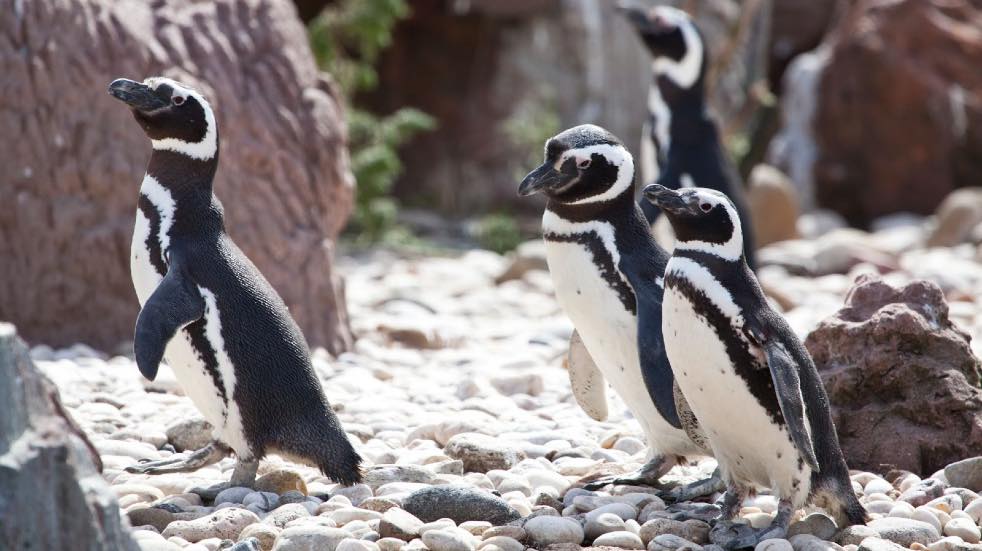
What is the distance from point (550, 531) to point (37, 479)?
1.42 meters

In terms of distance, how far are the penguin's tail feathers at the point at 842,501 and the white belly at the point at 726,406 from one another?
67mm

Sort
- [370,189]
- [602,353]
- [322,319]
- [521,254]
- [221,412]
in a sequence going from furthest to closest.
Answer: [370,189], [521,254], [322,319], [602,353], [221,412]

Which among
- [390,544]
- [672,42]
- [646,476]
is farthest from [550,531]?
[672,42]

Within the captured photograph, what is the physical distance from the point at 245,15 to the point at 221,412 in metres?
3.22

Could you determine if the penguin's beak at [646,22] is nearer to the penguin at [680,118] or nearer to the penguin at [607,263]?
the penguin at [680,118]

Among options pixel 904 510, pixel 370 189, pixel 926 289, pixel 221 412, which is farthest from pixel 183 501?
pixel 370 189

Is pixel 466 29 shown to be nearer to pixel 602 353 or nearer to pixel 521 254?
pixel 521 254

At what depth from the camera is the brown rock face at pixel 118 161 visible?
5.91m

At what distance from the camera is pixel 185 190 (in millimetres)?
4031

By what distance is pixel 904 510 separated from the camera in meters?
3.65

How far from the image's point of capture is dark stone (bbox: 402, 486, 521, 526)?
3.45 m

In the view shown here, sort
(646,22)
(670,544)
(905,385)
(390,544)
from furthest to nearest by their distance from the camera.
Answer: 1. (646,22)
2. (905,385)
3. (670,544)
4. (390,544)

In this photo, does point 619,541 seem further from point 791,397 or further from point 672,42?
point 672,42

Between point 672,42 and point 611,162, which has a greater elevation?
point 611,162
